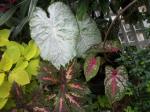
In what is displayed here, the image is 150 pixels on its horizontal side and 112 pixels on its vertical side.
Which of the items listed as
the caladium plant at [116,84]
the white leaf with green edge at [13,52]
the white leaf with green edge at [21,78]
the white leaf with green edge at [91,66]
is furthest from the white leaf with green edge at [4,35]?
the caladium plant at [116,84]

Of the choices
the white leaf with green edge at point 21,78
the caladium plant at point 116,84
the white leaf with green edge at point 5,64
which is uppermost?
the white leaf with green edge at point 5,64

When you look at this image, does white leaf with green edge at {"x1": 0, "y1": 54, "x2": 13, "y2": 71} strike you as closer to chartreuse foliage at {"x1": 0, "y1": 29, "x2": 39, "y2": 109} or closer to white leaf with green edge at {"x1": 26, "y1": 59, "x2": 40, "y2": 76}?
chartreuse foliage at {"x1": 0, "y1": 29, "x2": 39, "y2": 109}

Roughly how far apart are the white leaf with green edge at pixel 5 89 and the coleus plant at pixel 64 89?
0.22 m

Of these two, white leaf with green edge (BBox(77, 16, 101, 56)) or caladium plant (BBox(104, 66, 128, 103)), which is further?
white leaf with green edge (BBox(77, 16, 101, 56))

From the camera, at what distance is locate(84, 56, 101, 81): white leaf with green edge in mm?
2302

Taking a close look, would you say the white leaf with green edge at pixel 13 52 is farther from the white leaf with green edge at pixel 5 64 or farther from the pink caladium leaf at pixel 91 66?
the pink caladium leaf at pixel 91 66

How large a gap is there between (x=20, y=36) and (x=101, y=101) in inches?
31.5

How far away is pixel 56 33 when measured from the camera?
2504mm

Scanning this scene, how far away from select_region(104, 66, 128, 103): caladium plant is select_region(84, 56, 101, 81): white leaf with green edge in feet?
0.26

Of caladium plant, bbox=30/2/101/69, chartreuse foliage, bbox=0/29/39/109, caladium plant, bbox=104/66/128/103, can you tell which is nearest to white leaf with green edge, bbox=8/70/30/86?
chartreuse foliage, bbox=0/29/39/109

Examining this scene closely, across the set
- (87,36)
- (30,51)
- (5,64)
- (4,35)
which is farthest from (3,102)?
(87,36)

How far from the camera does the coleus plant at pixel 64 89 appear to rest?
2.26 meters

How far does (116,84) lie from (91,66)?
0.66 ft

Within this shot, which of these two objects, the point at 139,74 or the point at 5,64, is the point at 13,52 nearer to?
the point at 5,64
